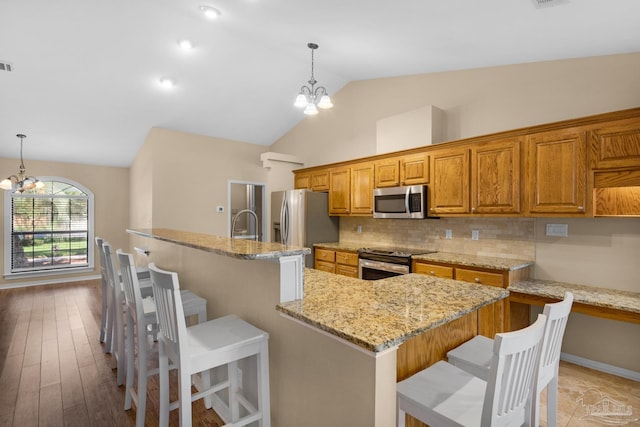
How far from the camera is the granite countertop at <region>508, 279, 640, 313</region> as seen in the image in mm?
2365

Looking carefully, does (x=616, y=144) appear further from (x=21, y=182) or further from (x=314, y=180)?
(x=21, y=182)

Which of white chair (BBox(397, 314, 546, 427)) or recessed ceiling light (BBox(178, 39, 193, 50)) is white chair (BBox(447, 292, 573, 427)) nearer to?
white chair (BBox(397, 314, 546, 427))

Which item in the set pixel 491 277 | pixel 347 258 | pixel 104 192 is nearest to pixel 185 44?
pixel 347 258

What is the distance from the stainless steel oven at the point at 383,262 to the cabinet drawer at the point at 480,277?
0.55 metres

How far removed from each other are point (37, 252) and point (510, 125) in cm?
840

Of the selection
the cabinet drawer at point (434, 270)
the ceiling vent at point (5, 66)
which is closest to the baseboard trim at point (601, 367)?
the cabinet drawer at point (434, 270)

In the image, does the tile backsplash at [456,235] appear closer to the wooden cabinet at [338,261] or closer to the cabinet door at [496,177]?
the cabinet door at [496,177]

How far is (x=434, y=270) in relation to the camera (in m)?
3.36

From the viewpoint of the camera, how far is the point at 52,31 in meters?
3.20

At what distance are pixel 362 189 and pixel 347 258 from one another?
3.18 feet

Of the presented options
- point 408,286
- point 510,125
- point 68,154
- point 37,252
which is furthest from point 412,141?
point 37,252

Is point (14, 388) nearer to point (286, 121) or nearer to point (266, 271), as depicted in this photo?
point (266, 271)

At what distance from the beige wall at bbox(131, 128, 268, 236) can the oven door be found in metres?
3.00

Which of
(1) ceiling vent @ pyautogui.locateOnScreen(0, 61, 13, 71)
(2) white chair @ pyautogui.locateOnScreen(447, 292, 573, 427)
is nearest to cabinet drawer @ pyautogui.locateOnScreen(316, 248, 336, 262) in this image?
(2) white chair @ pyautogui.locateOnScreen(447, 292, 573, 427)
